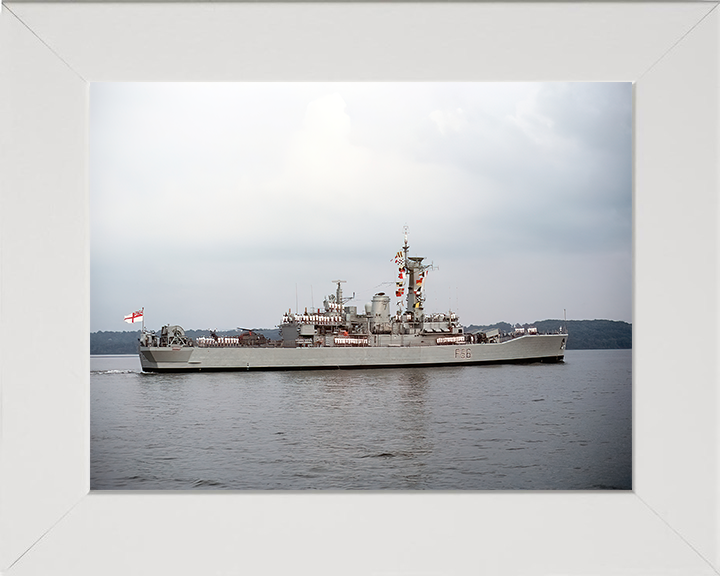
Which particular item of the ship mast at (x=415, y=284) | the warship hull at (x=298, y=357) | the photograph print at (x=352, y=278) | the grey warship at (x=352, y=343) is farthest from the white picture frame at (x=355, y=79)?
the ship mast at (x=415, y=284)

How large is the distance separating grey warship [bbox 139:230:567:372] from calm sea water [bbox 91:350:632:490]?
493 mm

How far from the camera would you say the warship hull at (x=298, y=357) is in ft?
43.8

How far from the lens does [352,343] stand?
13.6m

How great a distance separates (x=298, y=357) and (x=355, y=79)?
11.4 meters

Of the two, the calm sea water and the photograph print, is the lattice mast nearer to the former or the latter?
the photograph print

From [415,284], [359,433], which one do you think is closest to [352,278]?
[415,284]

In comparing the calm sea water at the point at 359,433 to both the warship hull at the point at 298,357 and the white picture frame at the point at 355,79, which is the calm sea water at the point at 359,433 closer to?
the warship hull at the point at 298,357

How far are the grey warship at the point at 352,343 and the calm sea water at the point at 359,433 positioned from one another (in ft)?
1.62

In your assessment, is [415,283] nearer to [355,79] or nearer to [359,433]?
[359,433]

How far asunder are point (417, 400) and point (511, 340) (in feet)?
20.9

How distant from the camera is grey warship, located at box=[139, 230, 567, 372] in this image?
13422 millimetres
